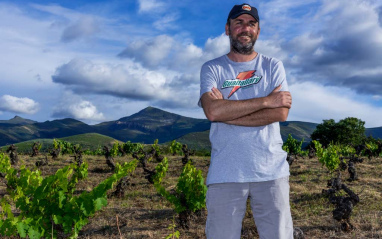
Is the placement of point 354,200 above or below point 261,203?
below

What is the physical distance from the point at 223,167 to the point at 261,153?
13.1 inches

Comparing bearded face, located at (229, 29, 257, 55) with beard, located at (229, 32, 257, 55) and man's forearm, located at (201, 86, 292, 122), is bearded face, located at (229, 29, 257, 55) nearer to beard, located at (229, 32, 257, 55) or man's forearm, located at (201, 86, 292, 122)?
beard, located at (229, 32, 257, 55)

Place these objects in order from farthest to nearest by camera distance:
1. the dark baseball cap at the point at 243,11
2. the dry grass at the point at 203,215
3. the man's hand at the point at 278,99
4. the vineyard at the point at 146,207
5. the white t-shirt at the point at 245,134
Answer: the dry grass at the point at 203,215, the vineyard at the point at 146,207, the dark baseball cap at the point at 243,11, the man's hand at the point at 278,99, the white t-shirt at the point at 245,134

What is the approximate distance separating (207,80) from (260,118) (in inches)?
23.1

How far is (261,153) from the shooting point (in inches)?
115

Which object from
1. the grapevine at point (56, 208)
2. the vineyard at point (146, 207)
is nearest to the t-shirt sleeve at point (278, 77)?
the vineyard at point (146, 207)

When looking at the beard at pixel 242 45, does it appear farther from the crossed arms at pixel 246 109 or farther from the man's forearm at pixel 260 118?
the man's forearm at pixel 260 118

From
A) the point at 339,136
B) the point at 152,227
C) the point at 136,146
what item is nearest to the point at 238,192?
the point at 152,227

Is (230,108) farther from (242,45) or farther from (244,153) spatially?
(242,45)

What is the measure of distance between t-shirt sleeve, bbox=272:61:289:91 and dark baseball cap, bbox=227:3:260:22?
0.47 metres

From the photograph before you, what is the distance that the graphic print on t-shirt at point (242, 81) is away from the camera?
318cm

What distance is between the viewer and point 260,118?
119 inches

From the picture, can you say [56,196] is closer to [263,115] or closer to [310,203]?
[263,115]

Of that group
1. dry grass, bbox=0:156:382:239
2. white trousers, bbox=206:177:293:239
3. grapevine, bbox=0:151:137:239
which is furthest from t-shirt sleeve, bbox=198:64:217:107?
grapevine, bbox=0:151:137:239
